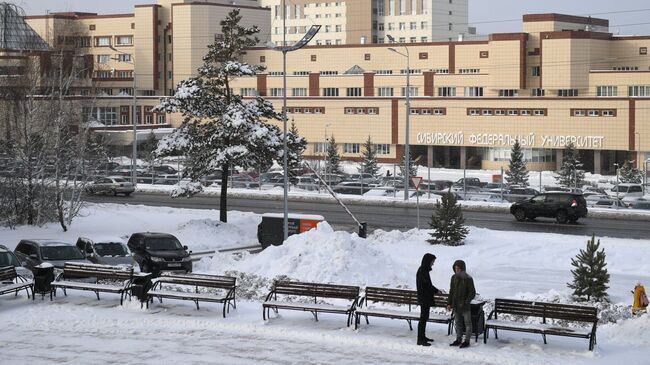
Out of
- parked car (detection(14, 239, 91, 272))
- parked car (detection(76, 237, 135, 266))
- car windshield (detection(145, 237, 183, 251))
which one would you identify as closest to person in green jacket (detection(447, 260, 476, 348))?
parked car (detection(14, 239, 91, 272))

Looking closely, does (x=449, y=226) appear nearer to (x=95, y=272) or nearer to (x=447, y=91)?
(x=95, y=272)

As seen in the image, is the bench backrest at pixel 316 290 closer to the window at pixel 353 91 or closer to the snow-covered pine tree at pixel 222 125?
the snow-covered pine tree at pixel 222 125

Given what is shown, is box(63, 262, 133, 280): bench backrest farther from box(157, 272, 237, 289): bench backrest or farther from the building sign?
the building sign

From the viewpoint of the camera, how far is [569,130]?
86938 millimetres

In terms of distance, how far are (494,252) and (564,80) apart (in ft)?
186

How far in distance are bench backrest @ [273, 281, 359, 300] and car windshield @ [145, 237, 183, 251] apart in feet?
38.1

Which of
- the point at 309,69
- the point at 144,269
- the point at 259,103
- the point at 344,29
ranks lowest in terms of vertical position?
the point at 144,269

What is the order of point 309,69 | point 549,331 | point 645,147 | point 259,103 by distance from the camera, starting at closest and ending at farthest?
point 549,331
point 259,103
point 645,147
point 309,69

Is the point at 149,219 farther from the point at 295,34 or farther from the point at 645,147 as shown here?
the point at 295,34

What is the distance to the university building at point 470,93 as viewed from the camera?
8631cm

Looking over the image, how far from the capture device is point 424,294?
1889 cm

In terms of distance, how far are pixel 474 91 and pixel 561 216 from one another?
4878 cm

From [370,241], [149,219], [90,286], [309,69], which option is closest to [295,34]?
[309,69]

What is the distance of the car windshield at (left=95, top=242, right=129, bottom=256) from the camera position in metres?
31.6
